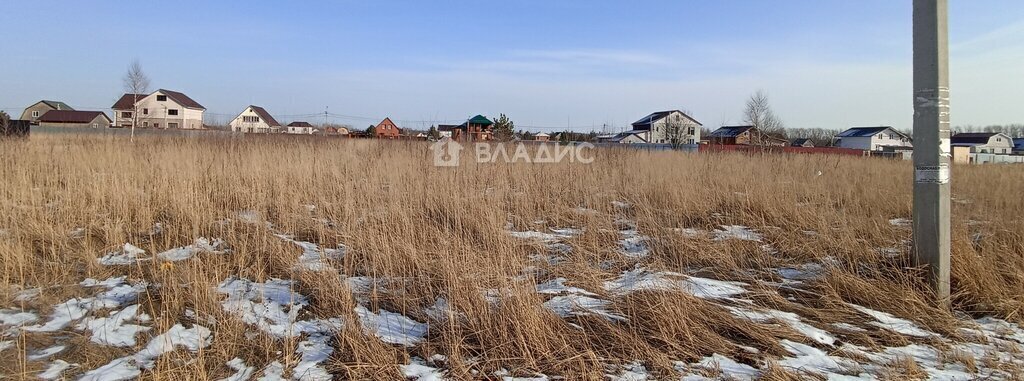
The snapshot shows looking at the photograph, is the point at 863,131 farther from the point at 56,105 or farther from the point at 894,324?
the point at 56,105

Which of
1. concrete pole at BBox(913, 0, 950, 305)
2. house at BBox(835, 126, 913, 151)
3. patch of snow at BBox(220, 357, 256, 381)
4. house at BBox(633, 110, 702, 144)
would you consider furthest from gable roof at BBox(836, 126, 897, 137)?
patch of snow at BBox(220, 357, 256, 381)

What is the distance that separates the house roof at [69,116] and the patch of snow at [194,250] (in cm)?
6420

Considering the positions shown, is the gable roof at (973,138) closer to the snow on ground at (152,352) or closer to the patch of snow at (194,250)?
the patch of snow at (194,250)

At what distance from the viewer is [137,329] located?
2461 mm

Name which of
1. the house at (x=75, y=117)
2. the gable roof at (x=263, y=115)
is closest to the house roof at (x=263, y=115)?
the gable roof at (x=263, y=115)

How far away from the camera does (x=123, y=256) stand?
3.58m

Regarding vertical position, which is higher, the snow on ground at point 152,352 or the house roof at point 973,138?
the house roof at point 973,138

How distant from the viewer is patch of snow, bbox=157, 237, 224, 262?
141 inches

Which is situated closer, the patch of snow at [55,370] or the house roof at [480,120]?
the patch of snow at [55,370]

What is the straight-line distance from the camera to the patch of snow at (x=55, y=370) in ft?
6.63

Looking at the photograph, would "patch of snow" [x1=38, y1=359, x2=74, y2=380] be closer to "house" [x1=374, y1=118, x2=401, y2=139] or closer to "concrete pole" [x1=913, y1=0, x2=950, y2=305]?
"concrete pole" [x1=913, y1=0, x2=950, y2=305]

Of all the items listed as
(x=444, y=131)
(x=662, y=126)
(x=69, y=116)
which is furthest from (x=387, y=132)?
(x=69, y=116)

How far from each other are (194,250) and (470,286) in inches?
93.5

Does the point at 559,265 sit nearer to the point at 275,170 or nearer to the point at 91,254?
the point at 91,254
